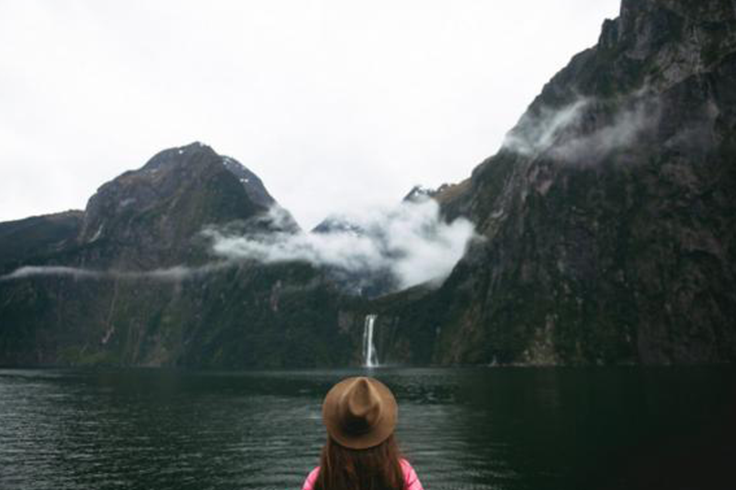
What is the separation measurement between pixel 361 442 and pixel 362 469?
0.33 metres

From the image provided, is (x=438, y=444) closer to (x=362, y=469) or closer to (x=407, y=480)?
(x=407, y=480)

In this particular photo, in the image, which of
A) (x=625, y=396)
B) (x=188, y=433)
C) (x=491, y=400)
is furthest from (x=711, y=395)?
(x=188, y=433)

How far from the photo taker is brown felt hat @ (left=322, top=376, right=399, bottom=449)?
6.16 metres

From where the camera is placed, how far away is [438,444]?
5225 centimetres

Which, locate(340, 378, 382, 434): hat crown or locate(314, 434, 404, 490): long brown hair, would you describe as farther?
locate(314, 434, 404, 490): long brown hair

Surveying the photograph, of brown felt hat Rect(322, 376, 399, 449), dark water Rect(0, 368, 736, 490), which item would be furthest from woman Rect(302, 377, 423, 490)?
dark water Rect(0, 368, 736, 490)

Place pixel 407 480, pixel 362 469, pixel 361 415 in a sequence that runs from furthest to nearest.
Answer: pixel 407 480 → pixel 362 469 → pixel 361 415

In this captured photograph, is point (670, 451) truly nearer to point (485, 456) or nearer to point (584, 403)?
point (485, 456)

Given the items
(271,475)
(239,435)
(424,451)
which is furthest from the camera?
(239,435)

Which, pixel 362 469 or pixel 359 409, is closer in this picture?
pixel 359 409

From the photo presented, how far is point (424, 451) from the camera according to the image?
49.4 m

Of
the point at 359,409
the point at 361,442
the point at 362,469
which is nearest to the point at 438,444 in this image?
the point at 362,469

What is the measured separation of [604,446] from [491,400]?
45.4m

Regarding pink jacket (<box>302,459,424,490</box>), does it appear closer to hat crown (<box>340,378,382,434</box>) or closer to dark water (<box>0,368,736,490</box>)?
hat crown (<box>340,378,382,434</box>)
